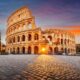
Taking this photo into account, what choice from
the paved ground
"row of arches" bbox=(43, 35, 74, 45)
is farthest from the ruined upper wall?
the paved ground

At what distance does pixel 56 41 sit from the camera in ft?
226

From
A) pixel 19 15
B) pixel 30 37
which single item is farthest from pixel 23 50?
pixel 19 15

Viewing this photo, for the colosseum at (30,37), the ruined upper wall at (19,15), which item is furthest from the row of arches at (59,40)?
the ruined upper wall at (19,15)

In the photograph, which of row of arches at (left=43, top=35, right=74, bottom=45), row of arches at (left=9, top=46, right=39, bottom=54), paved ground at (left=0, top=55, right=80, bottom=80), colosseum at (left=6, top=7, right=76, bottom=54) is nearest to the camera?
paved ground at (left=0, top=55, right=80, bottom=80)

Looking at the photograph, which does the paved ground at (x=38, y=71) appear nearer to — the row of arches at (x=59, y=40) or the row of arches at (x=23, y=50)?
the row of arches at (x=23, y=50)

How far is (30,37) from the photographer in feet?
218

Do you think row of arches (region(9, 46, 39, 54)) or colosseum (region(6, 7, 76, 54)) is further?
row of arches (region(9, 46, 39, 54))

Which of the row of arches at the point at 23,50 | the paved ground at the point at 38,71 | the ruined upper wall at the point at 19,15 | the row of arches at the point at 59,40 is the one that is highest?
the ruined upper wall at the point at 19,15

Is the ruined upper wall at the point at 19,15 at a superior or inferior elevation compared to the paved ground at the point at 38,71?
superior

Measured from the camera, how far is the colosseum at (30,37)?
209 ft

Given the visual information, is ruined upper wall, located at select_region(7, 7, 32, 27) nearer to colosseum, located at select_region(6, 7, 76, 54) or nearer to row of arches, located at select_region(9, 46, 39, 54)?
colosseum, located at select_region(6, 7, 76, 54)

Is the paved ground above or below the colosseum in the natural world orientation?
below

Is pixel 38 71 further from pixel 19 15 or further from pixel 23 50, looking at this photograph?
pixel 19 15

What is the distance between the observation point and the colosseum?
209 feet
